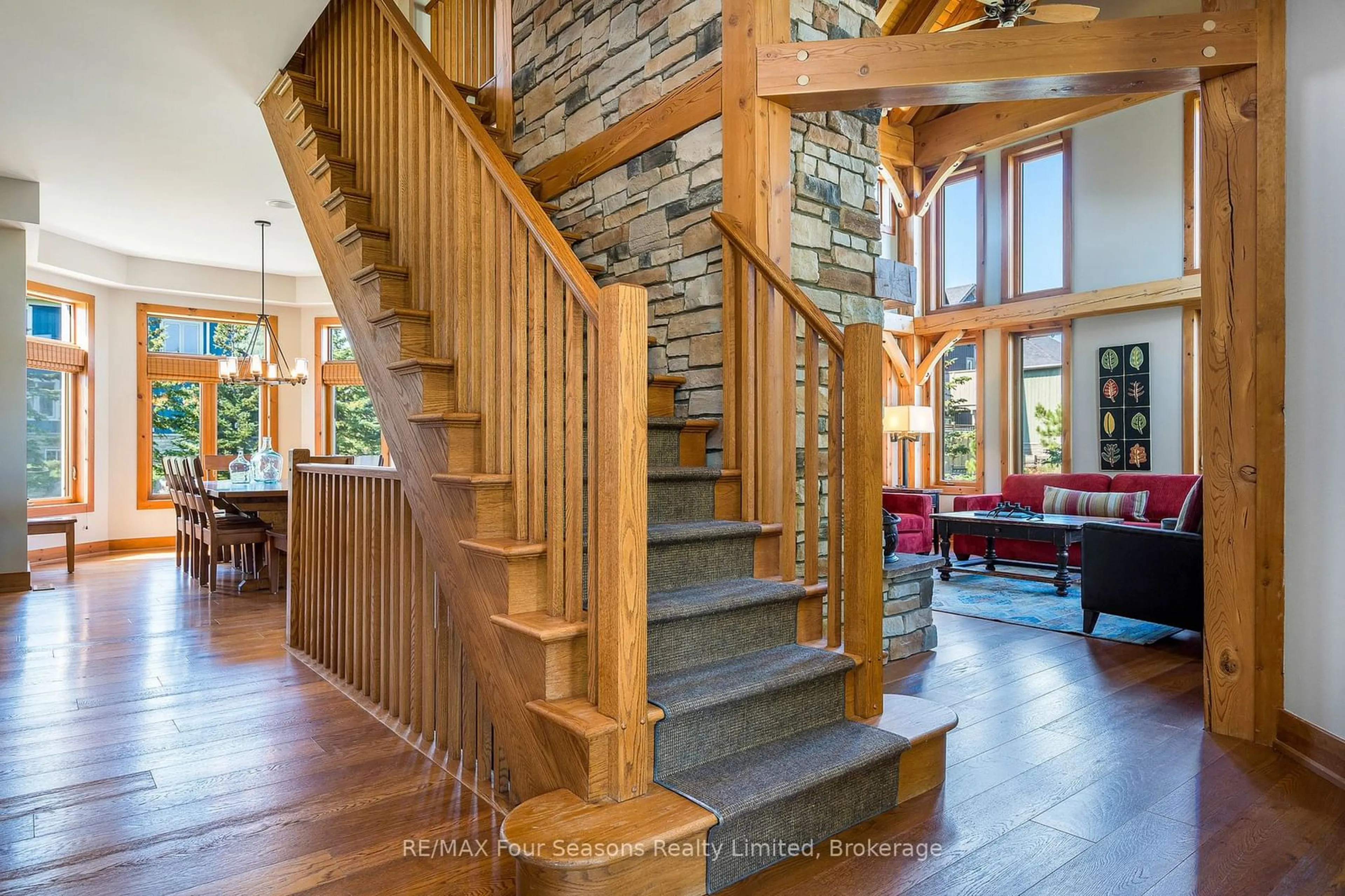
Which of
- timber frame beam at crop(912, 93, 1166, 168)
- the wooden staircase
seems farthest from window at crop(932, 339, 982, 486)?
the wooden staircase

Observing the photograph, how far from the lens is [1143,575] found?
411 centimetres

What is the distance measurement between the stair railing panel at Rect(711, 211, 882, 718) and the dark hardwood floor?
Answer: 0.58 metres

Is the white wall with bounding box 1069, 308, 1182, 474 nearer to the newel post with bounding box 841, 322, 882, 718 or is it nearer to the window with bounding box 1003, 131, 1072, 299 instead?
the window with bounding box 1003, 131, 1072, 299

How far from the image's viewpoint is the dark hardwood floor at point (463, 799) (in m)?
1.96

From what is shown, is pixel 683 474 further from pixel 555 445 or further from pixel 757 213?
pixel 757 213

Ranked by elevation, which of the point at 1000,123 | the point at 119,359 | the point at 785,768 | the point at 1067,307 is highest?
the point at 1000,123

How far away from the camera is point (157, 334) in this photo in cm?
899

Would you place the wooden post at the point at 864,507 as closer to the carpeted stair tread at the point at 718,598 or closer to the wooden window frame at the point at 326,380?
the carpeted stair tread at the point at 718,598

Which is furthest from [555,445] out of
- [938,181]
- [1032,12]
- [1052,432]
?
[938,181]

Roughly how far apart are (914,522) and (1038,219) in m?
4.87

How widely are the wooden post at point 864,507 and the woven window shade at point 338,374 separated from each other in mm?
8603

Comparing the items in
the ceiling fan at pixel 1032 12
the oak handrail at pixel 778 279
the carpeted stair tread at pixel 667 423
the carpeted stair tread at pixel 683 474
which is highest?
the ceiling fan at pixel 1032 12

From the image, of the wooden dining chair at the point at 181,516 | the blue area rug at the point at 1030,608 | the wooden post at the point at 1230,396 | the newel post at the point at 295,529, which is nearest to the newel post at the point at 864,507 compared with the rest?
the wooden post at the point at 1230,396

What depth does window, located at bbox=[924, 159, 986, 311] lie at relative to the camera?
10.5 m
